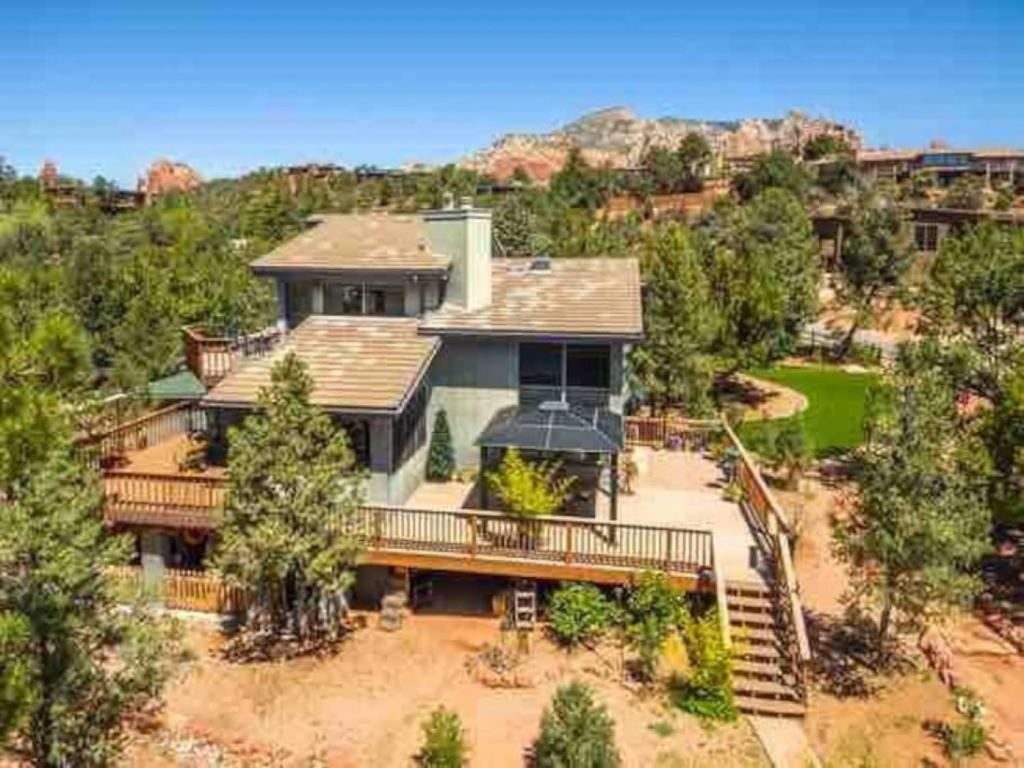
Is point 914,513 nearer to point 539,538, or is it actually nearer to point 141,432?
point 539,538

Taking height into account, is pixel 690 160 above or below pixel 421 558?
above

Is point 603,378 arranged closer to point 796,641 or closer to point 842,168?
point 796,641

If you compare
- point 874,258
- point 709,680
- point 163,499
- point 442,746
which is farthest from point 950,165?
point 442,746

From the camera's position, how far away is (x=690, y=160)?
122000mm

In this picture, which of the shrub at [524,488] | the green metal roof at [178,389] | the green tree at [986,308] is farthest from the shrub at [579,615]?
the green metal roof at [178,389]

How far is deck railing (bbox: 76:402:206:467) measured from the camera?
22.3 meters

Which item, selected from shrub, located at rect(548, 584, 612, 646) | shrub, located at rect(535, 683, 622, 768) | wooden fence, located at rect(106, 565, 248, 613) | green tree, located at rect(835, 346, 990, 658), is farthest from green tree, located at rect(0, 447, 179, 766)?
green tree, located at rect(835, 346, 990, 658)

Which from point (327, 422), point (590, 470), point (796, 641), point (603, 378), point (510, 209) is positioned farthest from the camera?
point (510, 209)

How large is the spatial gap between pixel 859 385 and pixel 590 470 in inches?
1122

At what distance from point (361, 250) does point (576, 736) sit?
15863 millimetres

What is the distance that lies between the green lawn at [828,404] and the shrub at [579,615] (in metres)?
14.3

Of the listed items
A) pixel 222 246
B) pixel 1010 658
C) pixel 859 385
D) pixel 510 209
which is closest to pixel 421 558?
pixel 1010 658

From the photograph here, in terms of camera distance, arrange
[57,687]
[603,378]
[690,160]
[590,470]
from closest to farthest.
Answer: [57,687]
[590,470]
[603,378]
[690,160]

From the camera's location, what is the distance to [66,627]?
35.8 ft
